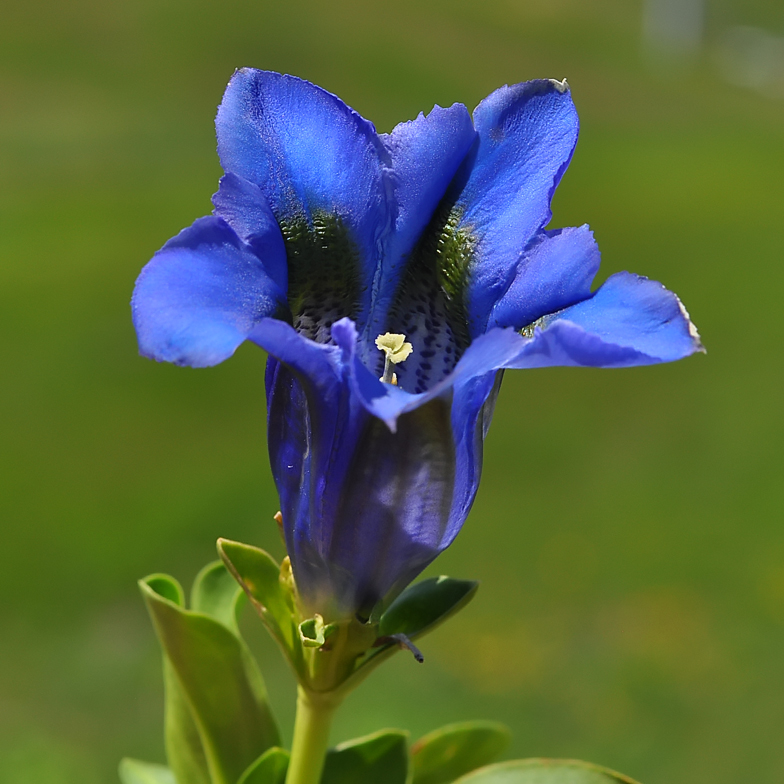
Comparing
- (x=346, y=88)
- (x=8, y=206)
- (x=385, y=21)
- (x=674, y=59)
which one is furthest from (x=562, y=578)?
(x=674, y=59)

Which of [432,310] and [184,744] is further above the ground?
[432,310]

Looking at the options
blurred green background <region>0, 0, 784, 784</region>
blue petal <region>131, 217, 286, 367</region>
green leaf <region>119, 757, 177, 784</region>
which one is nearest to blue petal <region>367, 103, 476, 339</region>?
blue petal <region>131, 217, 286, 367</region>

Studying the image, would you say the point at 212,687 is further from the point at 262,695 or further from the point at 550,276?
the point at 550,276

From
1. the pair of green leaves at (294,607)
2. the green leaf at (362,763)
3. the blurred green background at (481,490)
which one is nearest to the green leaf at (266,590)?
the pair of green leaves at (294,607)

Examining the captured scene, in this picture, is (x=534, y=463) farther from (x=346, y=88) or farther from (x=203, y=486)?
(x=346, y=88)

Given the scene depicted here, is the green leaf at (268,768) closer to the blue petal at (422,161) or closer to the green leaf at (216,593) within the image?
the green leaf at (216,593)

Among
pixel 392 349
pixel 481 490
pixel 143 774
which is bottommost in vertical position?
pixel 143 774

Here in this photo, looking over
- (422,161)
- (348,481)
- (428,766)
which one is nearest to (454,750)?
(428,766)
